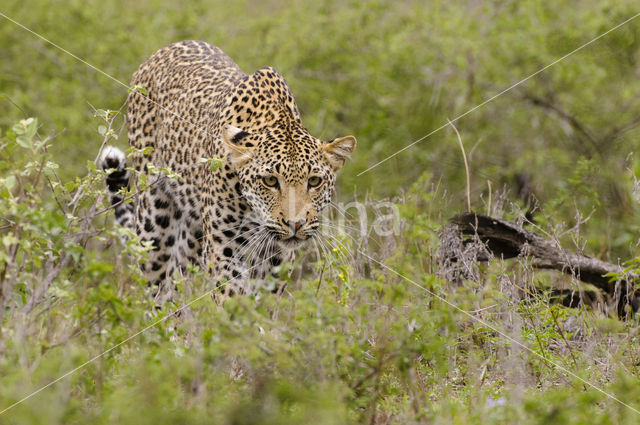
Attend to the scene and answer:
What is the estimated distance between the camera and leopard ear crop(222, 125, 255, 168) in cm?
679

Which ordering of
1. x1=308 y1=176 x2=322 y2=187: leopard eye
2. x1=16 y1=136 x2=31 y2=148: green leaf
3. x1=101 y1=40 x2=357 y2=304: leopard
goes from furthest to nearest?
x1=308 y1=176 x2=322 y2=187: leopard eye
x1=101 y1=40 x2=357 y2=304: leopard
x1=16 y1=136 x2=31 y2=148: green leaf

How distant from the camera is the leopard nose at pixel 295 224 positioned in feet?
21.1

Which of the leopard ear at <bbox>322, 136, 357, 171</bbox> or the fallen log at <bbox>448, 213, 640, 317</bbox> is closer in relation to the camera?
the leopard ear at <bbox>322, 136, 357, 171</bbox>

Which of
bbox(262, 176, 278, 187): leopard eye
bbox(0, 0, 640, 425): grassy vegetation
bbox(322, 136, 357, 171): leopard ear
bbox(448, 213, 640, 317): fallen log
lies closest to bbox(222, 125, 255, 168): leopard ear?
bbox(262, 176, 278, 187): leopard eye

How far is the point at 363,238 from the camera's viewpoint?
777 cm

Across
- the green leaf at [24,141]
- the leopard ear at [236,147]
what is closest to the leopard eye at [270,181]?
the leopard ear at [236,147]

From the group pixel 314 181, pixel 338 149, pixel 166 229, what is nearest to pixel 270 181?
pixel 314 181

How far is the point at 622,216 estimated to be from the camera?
33.3 feet

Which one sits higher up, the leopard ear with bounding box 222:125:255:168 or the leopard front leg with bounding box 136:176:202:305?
the leopard ear with bounding box 222:125:255:168

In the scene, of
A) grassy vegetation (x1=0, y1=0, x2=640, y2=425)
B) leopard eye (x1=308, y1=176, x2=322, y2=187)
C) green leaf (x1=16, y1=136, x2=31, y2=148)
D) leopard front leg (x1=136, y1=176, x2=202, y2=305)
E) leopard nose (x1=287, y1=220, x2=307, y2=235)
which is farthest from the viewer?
leopard front leg (x1=136, y1=176, x2=202, y2=305)

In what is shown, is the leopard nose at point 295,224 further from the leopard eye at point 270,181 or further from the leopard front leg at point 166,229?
the leopard front leg at point 166,229

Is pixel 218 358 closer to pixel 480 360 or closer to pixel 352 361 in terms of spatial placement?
pixel 352 361

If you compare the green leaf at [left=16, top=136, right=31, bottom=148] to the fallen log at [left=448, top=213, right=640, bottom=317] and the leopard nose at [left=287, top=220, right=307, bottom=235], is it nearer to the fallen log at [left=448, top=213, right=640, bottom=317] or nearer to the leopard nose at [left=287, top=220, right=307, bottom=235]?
the leopard nose at [left=287, top=220, right=307, bottom=235]

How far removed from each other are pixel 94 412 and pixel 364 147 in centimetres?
926
